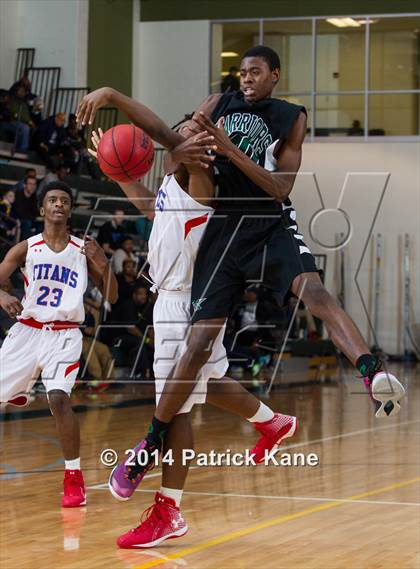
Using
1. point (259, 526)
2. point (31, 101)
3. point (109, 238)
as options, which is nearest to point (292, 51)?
point (31, 101)

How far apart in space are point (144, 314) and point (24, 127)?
15.4ft

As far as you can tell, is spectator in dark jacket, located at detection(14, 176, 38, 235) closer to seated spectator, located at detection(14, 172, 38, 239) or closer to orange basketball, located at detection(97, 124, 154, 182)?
seated spectator, located at detection(14, 172, 38, 239)

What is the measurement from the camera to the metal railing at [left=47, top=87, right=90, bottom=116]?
19484 millimetres

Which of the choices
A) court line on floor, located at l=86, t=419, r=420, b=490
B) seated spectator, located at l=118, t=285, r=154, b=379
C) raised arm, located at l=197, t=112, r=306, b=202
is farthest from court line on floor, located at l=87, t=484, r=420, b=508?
seated spectator, located at l=118, t=285, r=154, b=379

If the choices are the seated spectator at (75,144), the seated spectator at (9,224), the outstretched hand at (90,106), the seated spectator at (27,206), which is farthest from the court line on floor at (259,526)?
the seated spectator at (75,144)

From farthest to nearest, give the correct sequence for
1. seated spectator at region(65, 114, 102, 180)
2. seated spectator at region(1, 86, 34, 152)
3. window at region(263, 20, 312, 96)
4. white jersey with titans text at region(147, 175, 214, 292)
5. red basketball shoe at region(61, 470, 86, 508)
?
window at region(263, 20, 312, 96) → seated spectator at region(65, 114, 102, 180) → seated spectator at region(1, 86, 34, 152) → red basketball shoe at region(61, 470, 86, 508) → white jersey with titans text at region(147, 175, 214, 292)

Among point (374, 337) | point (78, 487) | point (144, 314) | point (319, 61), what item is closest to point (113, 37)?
point (319, 61)

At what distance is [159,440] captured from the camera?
5.21 metres

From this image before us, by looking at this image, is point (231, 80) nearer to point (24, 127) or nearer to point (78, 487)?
point (24, 127)

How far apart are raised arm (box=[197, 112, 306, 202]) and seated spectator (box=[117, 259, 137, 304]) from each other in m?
8.61

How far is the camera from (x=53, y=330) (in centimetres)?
663

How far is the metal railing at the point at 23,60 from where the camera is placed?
64.1 ft

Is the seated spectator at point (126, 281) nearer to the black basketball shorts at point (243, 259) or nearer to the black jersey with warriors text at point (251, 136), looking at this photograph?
the black basketball shorts at point (243, 259)

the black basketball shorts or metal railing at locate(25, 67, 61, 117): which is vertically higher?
metal railing at locate(25, 67, 61, 117)
